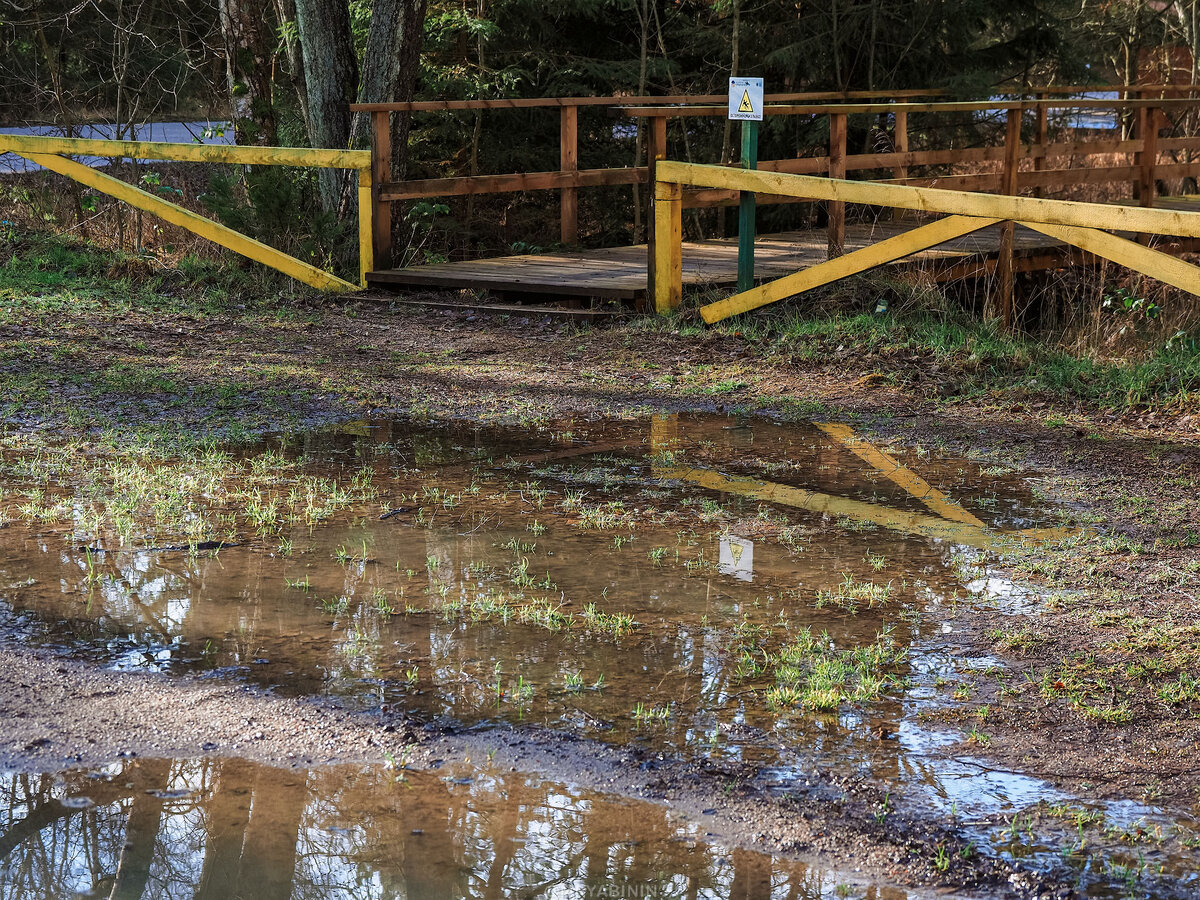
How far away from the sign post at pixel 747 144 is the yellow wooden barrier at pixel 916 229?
1.15ft

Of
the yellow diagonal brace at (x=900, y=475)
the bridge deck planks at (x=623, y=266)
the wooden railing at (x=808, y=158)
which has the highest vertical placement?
the wooden railing at (x=808, y=158)

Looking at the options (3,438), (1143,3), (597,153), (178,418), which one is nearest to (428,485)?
(178,418)

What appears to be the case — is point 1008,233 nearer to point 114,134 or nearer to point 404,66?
point 404,66

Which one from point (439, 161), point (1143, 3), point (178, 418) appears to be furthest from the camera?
point (1143, 3)

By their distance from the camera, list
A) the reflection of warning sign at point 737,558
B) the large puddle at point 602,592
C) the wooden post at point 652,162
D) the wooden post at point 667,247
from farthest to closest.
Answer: the wooden post at point 652,162 < the wooden post at point 667,247 < the reflection of warning sign at point 737,558 < the large puddle at point 602,592

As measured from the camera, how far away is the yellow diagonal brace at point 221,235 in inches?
474

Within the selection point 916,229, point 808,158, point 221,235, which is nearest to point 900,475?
point 916,229

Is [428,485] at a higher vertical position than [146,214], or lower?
lower

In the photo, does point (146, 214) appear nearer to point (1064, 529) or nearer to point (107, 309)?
point (107, 309)

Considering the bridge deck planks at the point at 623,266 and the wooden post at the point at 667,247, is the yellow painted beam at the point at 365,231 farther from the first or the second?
the wooden post at the point at 667,247

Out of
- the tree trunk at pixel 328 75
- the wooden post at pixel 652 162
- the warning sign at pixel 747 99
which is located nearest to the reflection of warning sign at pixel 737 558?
the wooden post at pixel 652 162

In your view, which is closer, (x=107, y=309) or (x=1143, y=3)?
(x=107, y=309)

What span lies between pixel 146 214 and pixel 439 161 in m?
4.43

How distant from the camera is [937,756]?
3641mm
